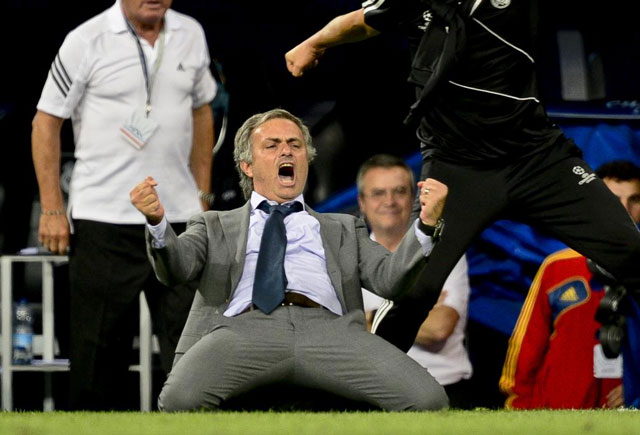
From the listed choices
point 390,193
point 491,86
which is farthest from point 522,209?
point 390,193

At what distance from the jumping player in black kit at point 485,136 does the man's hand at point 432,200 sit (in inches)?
22.9

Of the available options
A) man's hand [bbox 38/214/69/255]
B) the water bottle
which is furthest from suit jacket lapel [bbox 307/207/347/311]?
the water bottle

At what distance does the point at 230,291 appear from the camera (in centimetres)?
422

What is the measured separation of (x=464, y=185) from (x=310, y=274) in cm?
64

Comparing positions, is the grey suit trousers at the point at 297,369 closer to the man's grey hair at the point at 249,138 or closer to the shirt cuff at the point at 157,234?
the shirt cuff at the point at 157,234

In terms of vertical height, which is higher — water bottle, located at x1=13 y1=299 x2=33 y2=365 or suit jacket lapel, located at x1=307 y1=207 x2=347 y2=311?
suit jacket lapel, located at x1=307 y1=207 x2=347 y2=311

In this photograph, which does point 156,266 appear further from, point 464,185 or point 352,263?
point 464,185

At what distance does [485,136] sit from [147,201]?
1212 millimetres

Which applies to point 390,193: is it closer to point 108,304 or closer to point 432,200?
point 108,304

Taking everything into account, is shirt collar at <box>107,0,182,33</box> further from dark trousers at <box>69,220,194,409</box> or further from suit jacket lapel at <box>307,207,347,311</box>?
suit jacket lapel at <box>307,207,347,311</box>

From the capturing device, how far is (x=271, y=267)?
418cm

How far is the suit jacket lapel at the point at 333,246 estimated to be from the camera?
14.0 feet

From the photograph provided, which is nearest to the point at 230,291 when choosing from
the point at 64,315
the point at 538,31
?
the point at 538,31

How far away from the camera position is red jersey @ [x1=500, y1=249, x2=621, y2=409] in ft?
17.7
